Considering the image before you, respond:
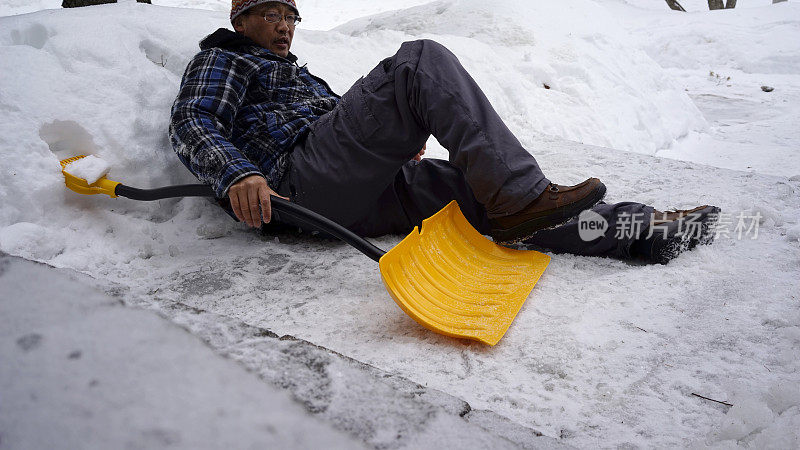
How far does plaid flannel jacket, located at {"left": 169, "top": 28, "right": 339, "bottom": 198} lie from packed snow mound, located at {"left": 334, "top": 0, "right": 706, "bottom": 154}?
78.3 inches

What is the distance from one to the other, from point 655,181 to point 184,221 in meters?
2.24

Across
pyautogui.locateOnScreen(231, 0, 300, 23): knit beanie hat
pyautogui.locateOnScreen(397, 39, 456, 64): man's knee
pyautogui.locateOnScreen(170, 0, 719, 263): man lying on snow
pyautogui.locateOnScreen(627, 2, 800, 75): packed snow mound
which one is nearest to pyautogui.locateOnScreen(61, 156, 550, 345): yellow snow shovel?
pyautogui.locateOnScreen(170, 0, 719, 263): man lying on snow

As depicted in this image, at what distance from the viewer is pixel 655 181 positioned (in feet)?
9.06

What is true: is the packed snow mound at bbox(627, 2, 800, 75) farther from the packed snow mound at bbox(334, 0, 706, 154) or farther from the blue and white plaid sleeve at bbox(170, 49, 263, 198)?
the blue and white plaid sleeve at bbox(170, 49, 263, 198)

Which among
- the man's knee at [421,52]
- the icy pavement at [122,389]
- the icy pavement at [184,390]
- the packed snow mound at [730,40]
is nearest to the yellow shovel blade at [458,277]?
the man's knee at [421,52]

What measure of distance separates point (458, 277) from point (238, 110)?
1.01 m

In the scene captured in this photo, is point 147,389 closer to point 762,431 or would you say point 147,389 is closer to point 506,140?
point 762,431

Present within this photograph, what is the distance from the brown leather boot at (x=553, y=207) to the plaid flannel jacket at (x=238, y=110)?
2.83 feet

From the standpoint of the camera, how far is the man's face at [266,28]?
6.97ft

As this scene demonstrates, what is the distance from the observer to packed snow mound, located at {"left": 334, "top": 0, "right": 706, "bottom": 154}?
3.96 meters

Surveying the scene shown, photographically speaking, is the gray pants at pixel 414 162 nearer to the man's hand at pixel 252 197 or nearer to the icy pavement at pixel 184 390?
the man's hand at pixel 252 197

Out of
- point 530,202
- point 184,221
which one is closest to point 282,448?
point 530,202

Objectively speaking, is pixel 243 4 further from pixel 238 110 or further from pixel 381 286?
pixel 381 286
